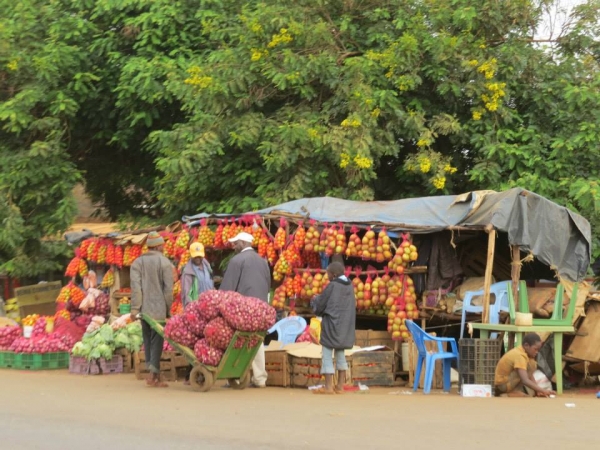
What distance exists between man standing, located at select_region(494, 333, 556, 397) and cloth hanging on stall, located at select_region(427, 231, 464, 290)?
85.3 inches

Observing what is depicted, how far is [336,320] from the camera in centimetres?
1147

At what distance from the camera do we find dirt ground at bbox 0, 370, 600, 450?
7.98 m

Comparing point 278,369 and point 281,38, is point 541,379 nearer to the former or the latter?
point 278,369

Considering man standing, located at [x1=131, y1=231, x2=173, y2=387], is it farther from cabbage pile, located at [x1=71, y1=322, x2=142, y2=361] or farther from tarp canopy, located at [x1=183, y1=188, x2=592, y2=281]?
tarp canopy, located at [x1=183, y1=188, x2=592, y2=281]

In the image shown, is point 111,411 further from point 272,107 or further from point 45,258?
point 45,258

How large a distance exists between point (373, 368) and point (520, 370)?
221 cm

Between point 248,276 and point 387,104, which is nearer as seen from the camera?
point 248,276

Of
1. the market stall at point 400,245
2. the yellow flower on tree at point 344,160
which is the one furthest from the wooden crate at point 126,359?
the yellow flower on tree at point 344,160

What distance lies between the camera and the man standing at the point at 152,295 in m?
12.2

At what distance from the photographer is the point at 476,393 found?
11.7 metres

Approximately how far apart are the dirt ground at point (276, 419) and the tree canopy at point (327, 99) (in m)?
4.68

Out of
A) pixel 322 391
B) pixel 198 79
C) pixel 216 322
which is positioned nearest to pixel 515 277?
pixel 322 391

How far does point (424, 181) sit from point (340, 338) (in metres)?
5.92

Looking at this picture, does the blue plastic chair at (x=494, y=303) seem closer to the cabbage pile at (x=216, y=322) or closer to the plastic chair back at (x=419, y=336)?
the plastic chair back at (x=419, y=336)
